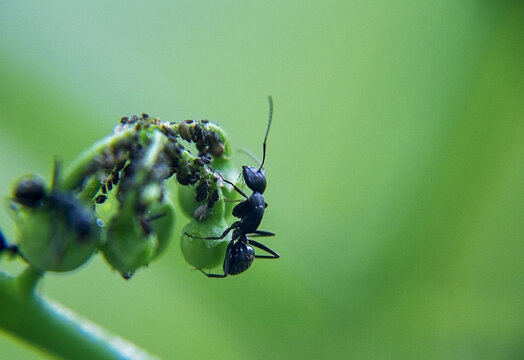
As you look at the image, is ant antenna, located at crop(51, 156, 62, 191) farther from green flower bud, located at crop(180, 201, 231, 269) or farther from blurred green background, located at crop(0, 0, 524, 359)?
blurred green background, located at crop(0, 0, 524, 359)

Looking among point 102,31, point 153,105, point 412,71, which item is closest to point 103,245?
point 153,105

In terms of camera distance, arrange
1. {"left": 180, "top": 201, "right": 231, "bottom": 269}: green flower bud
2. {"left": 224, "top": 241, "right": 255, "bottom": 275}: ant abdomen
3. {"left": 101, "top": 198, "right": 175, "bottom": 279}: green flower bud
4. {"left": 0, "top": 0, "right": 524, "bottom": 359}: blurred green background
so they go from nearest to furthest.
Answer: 1. {"left": 101, "top": 198, "right": 175, "bottom": 279}: green flower bud
2. {"left": 180, "top": 201, "right": 231, "bottom": 269}: green flower bud
3. {"left": 224, "top": 241, "right": 255, "bottom": 275}: ant abdomen
4. {"left": 0, "top": 0, "right": 524, "bottom": 359}: blurred green background

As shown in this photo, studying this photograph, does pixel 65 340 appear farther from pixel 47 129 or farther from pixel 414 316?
pixel 414 316

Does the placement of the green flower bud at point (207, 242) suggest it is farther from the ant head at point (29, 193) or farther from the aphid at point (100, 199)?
the ant head at point (29, 193)

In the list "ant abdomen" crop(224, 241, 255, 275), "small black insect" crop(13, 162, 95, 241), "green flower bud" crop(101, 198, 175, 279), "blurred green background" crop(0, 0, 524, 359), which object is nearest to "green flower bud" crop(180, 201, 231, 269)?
"green flower bud" crop(101, 198, 175, 279)

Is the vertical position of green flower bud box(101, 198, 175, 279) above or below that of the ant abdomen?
above

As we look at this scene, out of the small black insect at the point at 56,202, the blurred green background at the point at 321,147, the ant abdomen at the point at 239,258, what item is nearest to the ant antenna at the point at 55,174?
the small black insect at the point at 56,202

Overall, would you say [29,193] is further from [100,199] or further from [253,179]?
[253,179]
